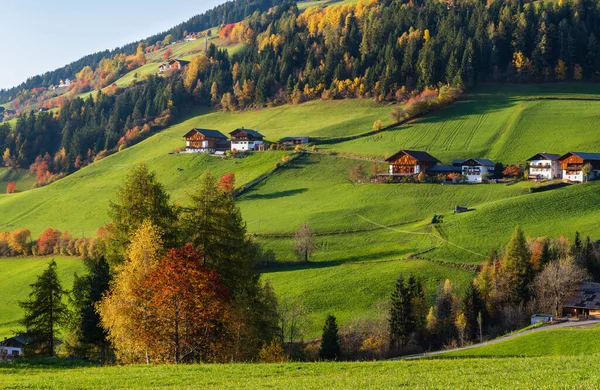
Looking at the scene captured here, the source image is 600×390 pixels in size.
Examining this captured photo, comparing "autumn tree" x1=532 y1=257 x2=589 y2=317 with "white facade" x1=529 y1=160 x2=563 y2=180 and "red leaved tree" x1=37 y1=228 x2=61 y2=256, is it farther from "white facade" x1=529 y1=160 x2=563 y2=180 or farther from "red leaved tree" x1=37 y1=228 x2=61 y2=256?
"red leaved tree" x1=37 y1=228 x2=61 y2=256

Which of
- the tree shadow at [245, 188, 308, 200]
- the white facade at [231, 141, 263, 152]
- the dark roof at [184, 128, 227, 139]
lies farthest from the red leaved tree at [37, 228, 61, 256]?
the dark roof at [184, 128, 227, 139]

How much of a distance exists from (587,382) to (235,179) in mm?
108728

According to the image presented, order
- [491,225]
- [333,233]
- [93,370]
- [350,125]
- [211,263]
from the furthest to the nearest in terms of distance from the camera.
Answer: [350,125], [333,233], [491,225], [211,263], [93,370]

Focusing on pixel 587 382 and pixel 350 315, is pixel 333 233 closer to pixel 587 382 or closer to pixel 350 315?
pixel 350 315

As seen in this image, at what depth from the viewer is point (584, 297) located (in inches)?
2601

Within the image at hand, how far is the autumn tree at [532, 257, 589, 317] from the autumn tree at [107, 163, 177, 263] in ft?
141

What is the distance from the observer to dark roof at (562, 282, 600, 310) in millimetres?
64688

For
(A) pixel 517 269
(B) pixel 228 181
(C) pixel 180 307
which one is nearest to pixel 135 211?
(C) pixel 180 307

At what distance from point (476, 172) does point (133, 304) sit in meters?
88.1

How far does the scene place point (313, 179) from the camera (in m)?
121

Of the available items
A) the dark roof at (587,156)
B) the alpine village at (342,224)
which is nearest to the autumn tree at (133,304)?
the alpine village at (342,224)

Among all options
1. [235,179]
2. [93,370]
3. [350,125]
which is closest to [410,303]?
[93,370]

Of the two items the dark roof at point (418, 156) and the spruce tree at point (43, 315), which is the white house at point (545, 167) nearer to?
the dark roof at point (418, 156)

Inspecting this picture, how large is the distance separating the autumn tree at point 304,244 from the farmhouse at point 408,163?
36.1m
